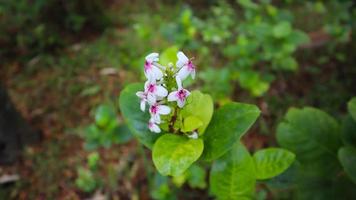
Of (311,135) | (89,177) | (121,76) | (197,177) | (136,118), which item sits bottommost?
(89,177)

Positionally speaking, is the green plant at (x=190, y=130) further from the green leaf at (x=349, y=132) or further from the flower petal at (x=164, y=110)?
the green leaf at (x=349, y=132)

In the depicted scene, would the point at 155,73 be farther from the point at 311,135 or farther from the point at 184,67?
the point at 311,135

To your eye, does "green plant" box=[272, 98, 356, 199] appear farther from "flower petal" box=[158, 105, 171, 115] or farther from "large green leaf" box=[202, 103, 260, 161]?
"flower petal" box=[158, 105, 171, 115]

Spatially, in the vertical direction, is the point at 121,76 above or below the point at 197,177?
above

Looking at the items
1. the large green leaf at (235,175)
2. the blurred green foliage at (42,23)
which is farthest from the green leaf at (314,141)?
the blurred green foliage at (42,23)

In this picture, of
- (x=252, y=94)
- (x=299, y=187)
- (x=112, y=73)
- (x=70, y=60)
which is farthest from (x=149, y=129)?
(x=70, y=60)

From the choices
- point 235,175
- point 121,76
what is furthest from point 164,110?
point 121,76

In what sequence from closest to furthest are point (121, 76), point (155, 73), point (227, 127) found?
point (155, 73)
point (227, 127)
point (121, 76)
